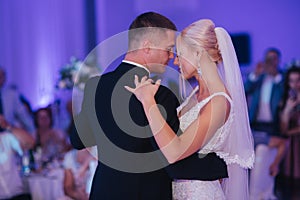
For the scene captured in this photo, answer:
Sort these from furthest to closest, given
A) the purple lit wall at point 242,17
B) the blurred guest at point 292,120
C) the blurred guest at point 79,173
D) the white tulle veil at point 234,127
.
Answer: the purple lit wall at point 242,17 → the blurred guest at point 292,120 → the blurred guest at point 79,173 → the white tulle veil at point 234,127

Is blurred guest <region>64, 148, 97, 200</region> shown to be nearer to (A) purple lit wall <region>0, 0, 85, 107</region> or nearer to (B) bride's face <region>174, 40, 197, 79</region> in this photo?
(B) bride's face <region>174, 40, 197, 79</region>

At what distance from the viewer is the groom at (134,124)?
2.16 m

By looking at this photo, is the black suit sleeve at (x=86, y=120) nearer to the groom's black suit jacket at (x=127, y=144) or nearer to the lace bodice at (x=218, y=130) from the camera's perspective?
the groom's black suit jacket at (x=127, y=144)

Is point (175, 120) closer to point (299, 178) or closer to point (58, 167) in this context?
point (58, 167)

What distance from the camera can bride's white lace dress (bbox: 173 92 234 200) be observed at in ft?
7.79

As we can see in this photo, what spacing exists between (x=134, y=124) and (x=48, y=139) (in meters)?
3.14

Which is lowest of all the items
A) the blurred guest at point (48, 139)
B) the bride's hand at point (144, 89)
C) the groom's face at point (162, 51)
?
the blurred guest at point (48, 139)

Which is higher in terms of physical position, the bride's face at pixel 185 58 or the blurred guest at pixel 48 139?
the bride's face at pixel 185 58

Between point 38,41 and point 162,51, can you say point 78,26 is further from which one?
point 162,51

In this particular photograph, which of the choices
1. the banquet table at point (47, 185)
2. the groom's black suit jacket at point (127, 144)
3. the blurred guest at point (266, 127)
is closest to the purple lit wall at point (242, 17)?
the blurred guest at point (266, 127)

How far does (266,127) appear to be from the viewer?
6.54 m

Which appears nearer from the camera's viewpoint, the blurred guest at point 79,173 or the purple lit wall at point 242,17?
the blurred guest at point 79,173

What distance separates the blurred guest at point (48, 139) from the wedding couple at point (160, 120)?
106 inches

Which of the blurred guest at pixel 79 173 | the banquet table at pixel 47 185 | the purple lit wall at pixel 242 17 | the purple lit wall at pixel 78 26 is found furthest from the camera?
the purple lit wall at pixel 242 17
